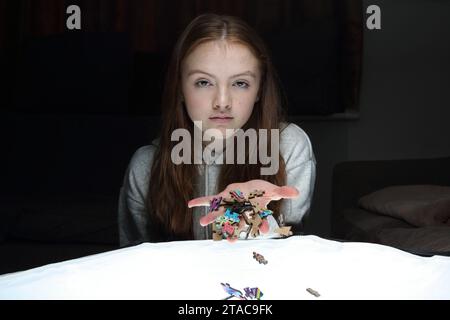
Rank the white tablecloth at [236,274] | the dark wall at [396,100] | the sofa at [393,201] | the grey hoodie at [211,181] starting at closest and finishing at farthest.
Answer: the white tablecloth at [236,274] < the grey hoodie at [211,181] < the sofa at [393,201] < the dark wall at [396,100]

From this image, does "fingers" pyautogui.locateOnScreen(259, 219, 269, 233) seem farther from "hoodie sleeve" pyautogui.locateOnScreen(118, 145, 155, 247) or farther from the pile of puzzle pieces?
"hoodie sleeve" pyautogui.locateOnScreen(118, 145, 155, 247)

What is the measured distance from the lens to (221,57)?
78cm

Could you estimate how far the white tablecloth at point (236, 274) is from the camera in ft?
1.72

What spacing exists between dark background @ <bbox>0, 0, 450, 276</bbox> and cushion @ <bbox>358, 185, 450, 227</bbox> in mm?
91

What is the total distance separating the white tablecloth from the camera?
52cm

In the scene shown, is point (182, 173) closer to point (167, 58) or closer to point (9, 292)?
point (9, 292)

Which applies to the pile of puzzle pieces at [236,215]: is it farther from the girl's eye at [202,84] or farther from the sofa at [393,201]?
the sofa at [393,201]

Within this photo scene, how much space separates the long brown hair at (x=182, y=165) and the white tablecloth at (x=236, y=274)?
0.77 ft

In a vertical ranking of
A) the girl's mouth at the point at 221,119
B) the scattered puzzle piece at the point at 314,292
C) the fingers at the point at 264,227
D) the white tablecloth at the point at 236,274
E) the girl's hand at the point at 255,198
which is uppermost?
the girl's mouth at the point at 221,119

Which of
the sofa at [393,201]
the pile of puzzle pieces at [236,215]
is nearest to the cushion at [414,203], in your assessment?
the sofa at [393,201]

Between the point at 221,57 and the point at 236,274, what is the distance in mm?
312

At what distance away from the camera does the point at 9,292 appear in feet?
1.69

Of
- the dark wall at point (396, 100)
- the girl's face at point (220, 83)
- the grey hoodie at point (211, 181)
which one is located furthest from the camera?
the dark wall at point (396, 100)
